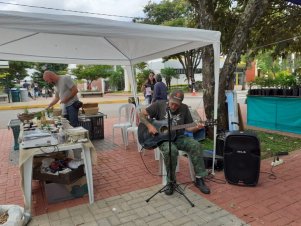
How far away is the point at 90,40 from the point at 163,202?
3344 millimetres

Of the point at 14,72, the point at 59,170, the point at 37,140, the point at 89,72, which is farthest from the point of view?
the point at 89,72

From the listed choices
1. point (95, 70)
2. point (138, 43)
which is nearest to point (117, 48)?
point (138, 43)

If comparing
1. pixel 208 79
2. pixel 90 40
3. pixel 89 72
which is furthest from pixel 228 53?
pixel 89 72

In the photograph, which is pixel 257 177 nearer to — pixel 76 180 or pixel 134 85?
pixel 76 180

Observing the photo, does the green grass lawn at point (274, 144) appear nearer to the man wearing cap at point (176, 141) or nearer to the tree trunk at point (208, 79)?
the tree trunk at point (208, 79)

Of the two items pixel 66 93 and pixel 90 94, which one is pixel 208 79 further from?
pixel 90 94

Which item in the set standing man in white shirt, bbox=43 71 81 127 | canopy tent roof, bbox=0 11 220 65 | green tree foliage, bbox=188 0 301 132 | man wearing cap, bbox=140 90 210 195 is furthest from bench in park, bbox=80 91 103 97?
man wearing cap, bbox=140 90 210 195

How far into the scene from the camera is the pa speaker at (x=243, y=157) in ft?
11.9

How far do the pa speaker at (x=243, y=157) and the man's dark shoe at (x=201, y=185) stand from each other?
44 centimetres

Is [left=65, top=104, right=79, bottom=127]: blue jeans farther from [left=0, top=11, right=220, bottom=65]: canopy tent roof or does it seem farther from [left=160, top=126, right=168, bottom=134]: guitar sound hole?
[left=160, top=126, right=168, bottom=134]: guitar sound hole

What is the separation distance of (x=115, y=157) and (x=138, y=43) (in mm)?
2251

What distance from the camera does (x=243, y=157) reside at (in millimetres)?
3672

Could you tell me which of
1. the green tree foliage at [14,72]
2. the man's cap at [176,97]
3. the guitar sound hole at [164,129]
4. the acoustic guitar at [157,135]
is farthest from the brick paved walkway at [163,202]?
the green tree foliage at [14,72]

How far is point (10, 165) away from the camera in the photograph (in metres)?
4.92
